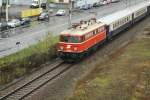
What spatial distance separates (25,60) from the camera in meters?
32.9

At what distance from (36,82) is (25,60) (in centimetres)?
281

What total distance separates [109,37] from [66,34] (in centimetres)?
1070

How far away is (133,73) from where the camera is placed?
3222cm

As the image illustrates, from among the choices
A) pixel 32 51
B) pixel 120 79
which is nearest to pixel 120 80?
pixel 120 79

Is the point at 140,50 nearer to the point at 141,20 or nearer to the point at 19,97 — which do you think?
the point at 19,97

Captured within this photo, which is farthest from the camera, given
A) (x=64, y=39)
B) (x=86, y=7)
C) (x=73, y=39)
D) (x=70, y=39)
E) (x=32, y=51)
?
(x=86, y=7)

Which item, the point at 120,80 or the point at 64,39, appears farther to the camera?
the point at 64,39

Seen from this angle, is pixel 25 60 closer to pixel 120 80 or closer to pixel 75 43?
pixel 75 43

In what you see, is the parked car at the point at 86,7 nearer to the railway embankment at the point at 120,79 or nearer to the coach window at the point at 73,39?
the railway embankment at the point at 120,79

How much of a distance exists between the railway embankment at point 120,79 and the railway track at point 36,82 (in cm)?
282

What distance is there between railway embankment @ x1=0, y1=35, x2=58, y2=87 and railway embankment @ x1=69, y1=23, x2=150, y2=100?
5089 millimetres

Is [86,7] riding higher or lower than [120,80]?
higher

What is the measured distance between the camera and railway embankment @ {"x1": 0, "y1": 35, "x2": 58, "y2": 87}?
3061 centimetres

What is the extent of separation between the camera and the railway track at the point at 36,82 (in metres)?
27.5
